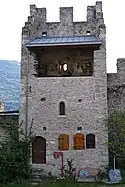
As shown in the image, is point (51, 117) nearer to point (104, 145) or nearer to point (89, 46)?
point (104, 145)

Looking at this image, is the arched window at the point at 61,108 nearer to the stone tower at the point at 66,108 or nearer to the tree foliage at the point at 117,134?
the stone tower at the point at 66,108

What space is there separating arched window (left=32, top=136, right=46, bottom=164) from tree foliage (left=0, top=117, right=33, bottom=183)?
0.64 metres

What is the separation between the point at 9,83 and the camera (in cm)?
5206

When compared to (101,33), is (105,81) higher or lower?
lower

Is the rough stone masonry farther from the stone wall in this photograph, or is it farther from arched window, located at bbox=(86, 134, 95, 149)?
the stone wall

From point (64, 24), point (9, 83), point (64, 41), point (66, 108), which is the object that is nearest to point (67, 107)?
point (66, 108)

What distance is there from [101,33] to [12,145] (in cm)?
875

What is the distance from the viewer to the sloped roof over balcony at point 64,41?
1984cm

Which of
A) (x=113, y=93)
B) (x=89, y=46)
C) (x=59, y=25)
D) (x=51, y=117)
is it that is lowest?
(x=51, y=117)

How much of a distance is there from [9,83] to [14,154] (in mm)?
34362

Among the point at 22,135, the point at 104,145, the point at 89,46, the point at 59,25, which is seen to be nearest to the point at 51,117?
the point at 22,135

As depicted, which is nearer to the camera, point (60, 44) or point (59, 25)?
point (60, 44)

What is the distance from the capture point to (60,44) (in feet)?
65.3

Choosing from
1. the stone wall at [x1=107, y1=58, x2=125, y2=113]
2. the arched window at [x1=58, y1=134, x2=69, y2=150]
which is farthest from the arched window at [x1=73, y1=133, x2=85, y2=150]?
the stone wall at [x1=107, y1=58, x2=125, y2=113]
